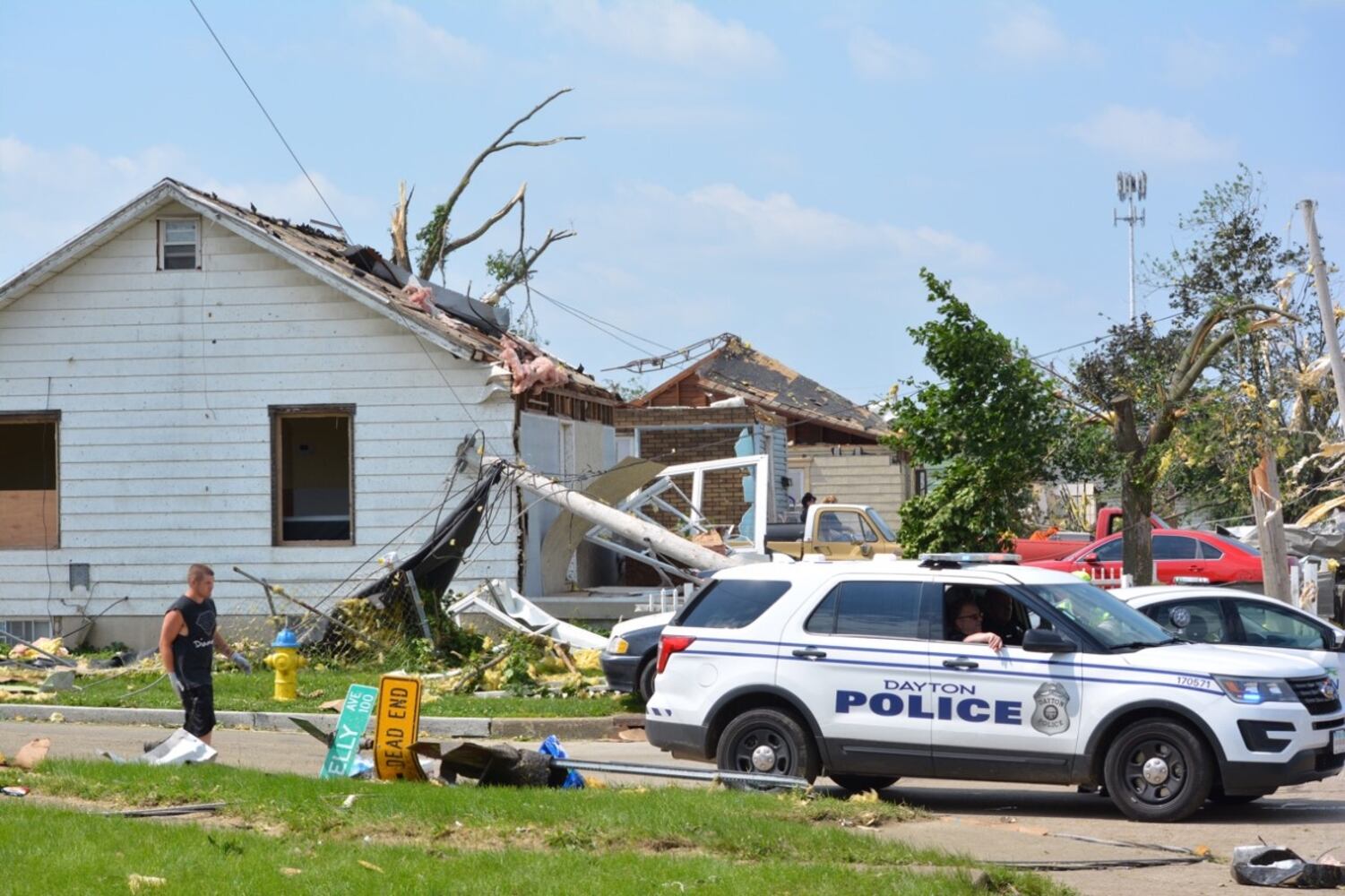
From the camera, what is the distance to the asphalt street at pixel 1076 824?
8781 millimetres

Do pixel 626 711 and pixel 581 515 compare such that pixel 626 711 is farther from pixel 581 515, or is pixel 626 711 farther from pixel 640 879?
pixel 640 879

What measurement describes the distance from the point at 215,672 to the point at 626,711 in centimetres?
609

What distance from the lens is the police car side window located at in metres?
11.3

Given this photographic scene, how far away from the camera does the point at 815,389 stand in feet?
167

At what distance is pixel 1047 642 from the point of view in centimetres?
1079

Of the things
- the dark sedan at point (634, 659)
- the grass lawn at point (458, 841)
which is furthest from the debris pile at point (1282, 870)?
the dark sedan at point (634, 659)

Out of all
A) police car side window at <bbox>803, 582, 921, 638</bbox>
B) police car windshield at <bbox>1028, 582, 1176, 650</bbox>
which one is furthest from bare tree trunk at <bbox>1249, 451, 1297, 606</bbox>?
police car side window at <bbox>803, 582, 921, 638</bbox>

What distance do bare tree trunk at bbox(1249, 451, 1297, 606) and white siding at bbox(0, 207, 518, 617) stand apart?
981 cm

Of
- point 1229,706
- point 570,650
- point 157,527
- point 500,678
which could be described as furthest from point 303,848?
point 157,527

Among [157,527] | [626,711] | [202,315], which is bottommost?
[626,711]

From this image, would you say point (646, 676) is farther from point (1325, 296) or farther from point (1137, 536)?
point (1325, 296)

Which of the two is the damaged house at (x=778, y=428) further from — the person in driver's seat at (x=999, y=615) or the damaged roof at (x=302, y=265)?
the person in driver's seat at (x=999, y=615)

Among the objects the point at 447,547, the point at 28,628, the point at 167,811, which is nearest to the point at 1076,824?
the point at 167,811

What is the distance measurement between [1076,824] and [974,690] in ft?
3.48
